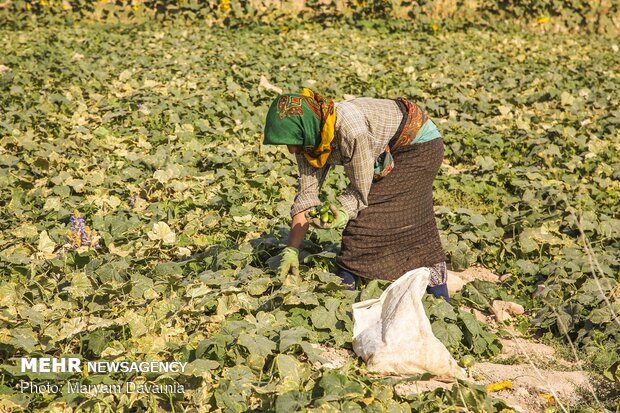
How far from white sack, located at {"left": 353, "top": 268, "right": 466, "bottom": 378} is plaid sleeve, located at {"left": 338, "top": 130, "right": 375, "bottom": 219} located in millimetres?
529

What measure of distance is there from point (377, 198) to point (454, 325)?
0.82 metres

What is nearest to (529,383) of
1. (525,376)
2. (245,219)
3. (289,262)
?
(525,376)

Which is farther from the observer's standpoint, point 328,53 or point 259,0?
point 259,0

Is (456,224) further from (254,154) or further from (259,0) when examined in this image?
(259,0)

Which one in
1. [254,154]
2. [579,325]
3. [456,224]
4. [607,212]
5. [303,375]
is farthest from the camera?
[254,154]

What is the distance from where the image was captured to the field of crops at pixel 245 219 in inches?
112

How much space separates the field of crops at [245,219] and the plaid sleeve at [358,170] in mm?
416

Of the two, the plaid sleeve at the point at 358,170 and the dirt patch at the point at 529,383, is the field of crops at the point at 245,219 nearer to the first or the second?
the dirt patch at the point at 529,383

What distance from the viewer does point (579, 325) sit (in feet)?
12.2

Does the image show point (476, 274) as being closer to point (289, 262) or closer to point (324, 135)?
point (289, 262)

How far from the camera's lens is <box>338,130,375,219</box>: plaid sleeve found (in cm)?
338

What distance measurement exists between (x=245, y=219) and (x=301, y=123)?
5.07 feet

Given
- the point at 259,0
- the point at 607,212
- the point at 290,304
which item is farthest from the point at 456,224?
the point at 259,0

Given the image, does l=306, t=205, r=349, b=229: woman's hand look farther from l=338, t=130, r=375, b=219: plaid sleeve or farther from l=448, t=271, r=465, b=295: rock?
l=448, t=271, r=465, b=295: rock
